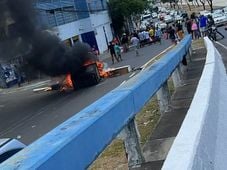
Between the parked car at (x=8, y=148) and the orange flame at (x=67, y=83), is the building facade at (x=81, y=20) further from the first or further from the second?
the parked car at (x=8, y=148)

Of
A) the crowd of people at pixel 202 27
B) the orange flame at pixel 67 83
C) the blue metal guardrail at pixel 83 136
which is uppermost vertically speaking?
the blue metal guardrail at pixel 83 136

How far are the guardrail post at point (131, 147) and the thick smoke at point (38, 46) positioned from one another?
17.6 meters

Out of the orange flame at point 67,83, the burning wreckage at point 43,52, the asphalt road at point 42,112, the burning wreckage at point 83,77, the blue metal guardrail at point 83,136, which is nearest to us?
the blue metal guardrail at point 83,136

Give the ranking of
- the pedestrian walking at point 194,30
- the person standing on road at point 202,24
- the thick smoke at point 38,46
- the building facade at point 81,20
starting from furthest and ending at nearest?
the building facade at point 81,20 → the pedestrian walking at point 194,30 → the person standing on road at point 202,24 → the thick smoke at point 38,46

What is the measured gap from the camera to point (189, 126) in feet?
13.4

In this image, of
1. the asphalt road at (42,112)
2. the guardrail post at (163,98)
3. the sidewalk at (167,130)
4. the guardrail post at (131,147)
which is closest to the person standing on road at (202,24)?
the asphalt road at (42,112)

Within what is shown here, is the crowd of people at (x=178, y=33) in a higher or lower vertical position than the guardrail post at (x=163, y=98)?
lower

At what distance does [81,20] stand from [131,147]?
47558 millimetres

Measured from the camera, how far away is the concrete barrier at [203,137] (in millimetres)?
3273

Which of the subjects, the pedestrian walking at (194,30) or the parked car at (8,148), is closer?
the parked car at (8,148)

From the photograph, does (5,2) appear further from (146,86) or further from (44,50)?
(146,86)

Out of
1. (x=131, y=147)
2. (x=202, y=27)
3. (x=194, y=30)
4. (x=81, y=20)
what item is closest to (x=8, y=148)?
(x=131, y=147)

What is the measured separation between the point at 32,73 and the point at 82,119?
21.9 m

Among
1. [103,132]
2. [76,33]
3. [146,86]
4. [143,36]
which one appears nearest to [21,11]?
[146,86]
